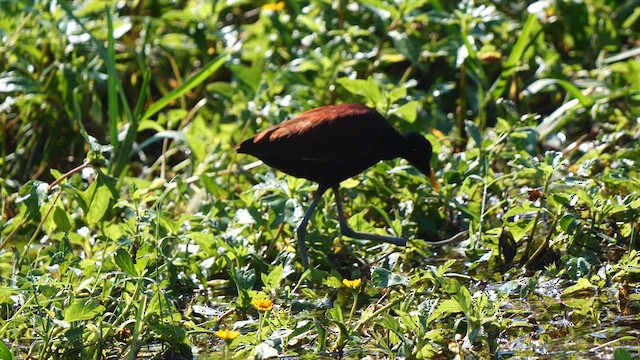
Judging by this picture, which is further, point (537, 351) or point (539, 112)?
point (539, 112)

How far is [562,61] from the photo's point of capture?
639 centimetres

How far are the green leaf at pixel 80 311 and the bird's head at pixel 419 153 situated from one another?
1.73m

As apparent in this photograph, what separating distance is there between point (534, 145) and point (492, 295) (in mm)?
1166

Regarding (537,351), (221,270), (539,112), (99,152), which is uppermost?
(99,152)

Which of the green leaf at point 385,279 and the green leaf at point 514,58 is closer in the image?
the green leaf at point 385,279

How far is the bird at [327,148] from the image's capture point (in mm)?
4324

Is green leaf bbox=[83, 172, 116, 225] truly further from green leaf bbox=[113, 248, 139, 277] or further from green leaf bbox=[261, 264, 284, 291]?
green leaf bbox=[261, 264, 284, 291]

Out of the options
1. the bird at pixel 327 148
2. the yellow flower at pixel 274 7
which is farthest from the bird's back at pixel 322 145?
the yellow flower at pixel 274 7

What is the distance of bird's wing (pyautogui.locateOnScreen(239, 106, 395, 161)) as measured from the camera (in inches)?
170

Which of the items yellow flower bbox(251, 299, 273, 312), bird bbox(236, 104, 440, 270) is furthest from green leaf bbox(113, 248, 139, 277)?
bird bbox(236, 104, 440, 270)

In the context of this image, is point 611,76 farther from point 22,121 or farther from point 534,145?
point 22,121

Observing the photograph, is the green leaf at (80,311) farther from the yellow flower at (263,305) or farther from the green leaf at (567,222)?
the green leaf at (567,222)

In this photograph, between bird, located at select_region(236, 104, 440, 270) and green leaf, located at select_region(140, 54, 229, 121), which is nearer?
bird, located at select_region(236, 104, 440, 270)

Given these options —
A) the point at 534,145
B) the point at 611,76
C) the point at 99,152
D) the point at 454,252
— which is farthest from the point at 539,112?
the point at 99,152
